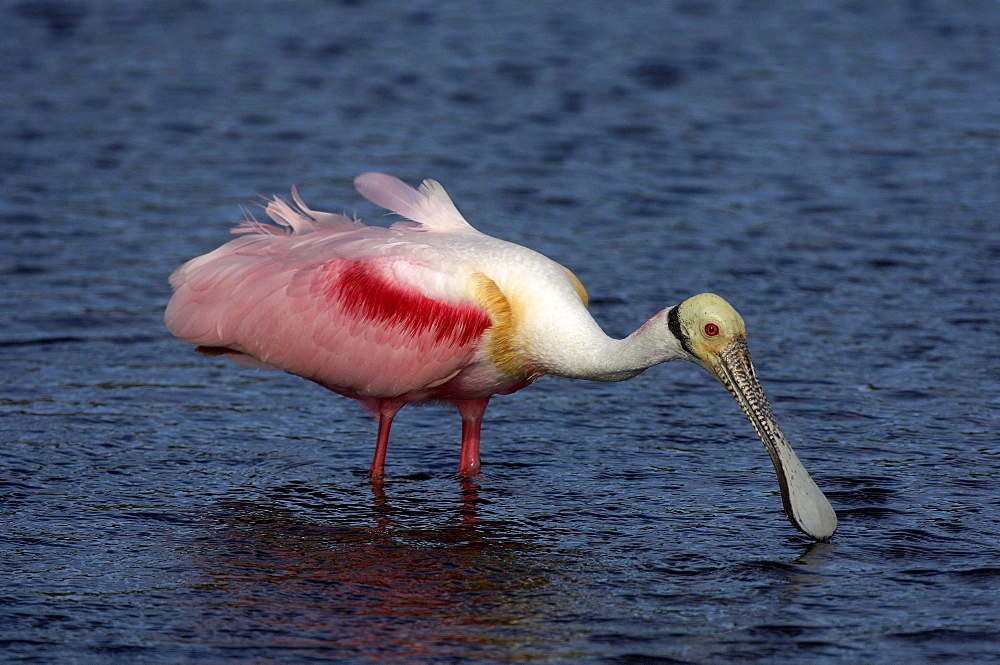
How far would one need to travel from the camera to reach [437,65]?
693 inches

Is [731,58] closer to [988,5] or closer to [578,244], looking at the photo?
[988,5]

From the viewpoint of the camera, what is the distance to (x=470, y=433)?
855 cm

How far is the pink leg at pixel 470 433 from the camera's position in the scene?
336 inches

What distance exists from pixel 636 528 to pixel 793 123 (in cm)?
887

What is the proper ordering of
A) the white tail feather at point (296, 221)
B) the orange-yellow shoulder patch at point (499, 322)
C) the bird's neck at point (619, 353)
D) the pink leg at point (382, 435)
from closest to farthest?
the bird's neck at point (619, 353) → the orange-yellow shoulder patch at point (499, 322) → the pink leg at point (382, 435) → the white tail feather at point (296, 221)

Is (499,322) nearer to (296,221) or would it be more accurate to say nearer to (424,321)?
(424,321)

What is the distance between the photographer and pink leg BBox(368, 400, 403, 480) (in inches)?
329

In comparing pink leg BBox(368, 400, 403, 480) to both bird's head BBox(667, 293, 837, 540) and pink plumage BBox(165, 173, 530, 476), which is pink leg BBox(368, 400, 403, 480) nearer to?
pink plumage BBox(165, 173, 530, 476)

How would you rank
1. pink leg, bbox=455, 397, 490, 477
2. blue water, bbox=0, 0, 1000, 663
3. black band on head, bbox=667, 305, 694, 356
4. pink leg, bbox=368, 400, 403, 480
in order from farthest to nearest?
1. pink leg, bbox=455, 397, 490, 477
2. pink leg, bbox=368, 400, 403, 480
3. black band on head, bbox=667, 305, 694, 356
4. blue water, bbox=0, 0, 1000, 663

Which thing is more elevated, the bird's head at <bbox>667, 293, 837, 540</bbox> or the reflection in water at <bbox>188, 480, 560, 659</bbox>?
the bird's head at <bbox>667, 293, 837, 540</bbox>

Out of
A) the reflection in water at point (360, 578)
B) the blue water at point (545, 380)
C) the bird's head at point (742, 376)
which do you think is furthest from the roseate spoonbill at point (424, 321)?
the reflection in water at point (360, 578)

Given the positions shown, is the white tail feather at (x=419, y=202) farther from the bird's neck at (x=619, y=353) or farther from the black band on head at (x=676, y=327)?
the black band on head at (x=676, y=327)

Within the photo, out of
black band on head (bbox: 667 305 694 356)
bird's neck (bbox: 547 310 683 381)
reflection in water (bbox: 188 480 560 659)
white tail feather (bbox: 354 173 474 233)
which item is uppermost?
white tail feather (bbox: 354 173 474 233)

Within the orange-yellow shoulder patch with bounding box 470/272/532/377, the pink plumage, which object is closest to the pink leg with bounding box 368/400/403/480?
the pink plumage
